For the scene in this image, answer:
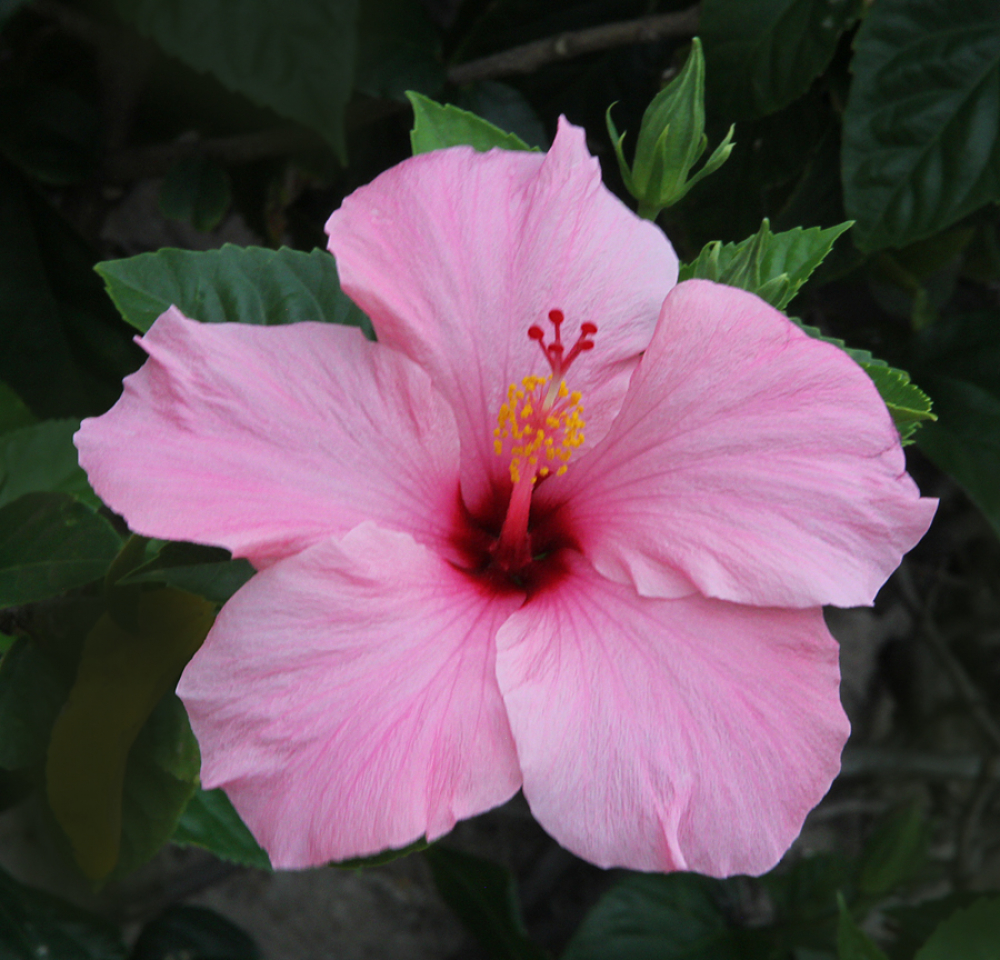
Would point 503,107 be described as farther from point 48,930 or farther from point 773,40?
point 48,930

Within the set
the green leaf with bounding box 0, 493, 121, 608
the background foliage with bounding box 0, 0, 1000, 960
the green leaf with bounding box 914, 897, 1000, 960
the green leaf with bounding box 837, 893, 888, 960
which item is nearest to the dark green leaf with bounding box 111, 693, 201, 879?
the background foliage with bounding box 0, 0, 1000, 960

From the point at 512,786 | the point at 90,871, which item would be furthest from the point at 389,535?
the point at 90,871

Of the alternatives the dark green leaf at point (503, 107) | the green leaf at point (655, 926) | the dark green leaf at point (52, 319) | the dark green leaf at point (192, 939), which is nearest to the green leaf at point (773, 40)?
the dark green leaf at point (503, 107)

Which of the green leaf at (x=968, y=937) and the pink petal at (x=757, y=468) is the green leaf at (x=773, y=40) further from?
the green leaf at (x=968, y=937)

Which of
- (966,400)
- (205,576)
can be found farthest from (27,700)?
(966,400)

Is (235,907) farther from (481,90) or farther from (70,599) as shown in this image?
(481,90)

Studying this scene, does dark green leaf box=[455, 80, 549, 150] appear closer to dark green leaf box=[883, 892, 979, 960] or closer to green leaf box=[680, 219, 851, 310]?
green leaf box=[680, 219, 851, 310]
